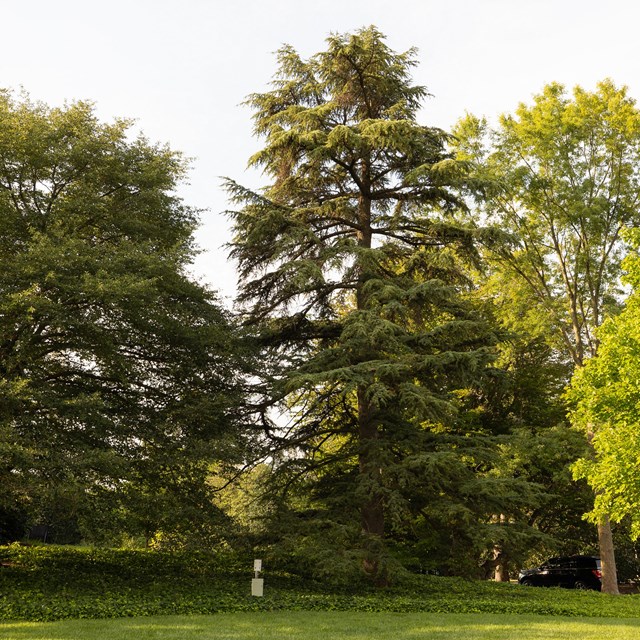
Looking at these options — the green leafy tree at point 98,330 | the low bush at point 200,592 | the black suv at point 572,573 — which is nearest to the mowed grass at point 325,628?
the low bush at point 200,592

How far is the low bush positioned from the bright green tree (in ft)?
8.94

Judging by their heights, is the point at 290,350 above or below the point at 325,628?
above

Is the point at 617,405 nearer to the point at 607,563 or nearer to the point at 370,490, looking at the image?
the point at 370,490

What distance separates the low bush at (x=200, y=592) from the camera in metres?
11.9

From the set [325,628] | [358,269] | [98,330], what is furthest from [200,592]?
[358,269]

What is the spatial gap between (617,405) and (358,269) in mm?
7789

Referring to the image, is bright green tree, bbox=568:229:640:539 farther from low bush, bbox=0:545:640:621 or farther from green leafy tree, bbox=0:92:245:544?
green leafy tree, bbox=0:92:245:544

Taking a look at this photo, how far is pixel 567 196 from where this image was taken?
23438 mm

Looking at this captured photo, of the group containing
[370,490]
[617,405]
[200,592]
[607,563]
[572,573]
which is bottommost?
[572,573]

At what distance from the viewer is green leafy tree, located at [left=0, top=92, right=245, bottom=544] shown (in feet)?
44.6

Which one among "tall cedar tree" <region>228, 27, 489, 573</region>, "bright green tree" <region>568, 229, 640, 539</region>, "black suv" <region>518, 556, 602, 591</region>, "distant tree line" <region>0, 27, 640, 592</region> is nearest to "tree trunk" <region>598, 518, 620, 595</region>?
"distant tree line" <region>0, 27, 640, 592</region>

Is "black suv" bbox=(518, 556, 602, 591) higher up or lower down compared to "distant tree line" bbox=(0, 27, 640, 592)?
lower down

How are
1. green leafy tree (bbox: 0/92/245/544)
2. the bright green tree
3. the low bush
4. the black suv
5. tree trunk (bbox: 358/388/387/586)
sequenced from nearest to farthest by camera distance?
1. the low bush
2. green leafy tree (bbox: 0/92/245/544)
3. tree trunk (bbox: 358/388/387/586)
4. the bright green tree
5. the black suv

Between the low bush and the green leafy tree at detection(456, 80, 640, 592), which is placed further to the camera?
the green leafy tree at detection(456, 80, 640, 592)
